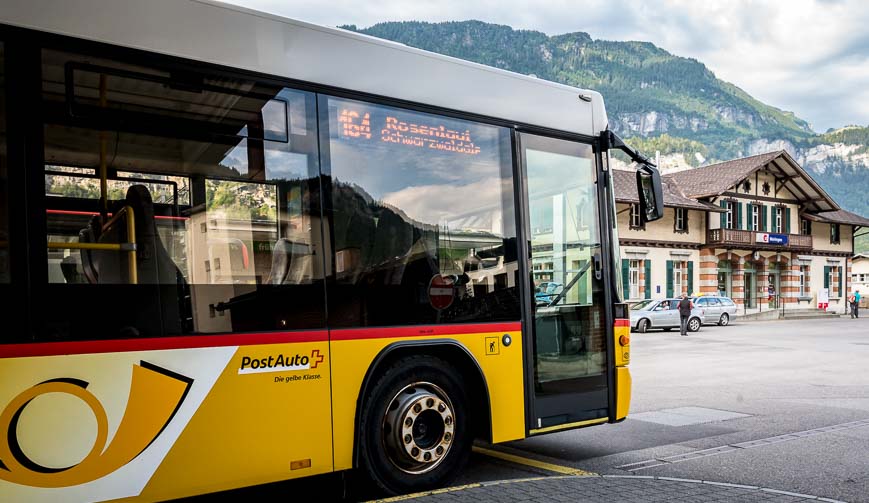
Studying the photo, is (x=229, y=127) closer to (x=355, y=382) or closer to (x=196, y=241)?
(x=196, y=241)

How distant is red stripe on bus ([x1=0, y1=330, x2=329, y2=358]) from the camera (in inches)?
150

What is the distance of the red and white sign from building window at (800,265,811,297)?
54988mm

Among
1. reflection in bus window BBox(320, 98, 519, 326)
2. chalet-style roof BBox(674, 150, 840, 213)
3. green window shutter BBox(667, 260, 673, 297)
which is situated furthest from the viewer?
chalet-style roof BBox(674, 150, 840, 213)

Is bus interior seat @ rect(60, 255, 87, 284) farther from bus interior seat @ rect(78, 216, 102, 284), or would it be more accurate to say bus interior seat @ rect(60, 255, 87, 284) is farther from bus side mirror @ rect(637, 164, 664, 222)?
bus side mirror @ rect(637, 164, 664, 222)

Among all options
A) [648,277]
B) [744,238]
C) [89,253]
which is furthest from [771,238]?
[89,253]

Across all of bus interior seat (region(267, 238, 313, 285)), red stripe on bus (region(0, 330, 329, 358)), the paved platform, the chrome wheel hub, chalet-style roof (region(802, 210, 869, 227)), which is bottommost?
the paved platform

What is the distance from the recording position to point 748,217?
49.2 meters

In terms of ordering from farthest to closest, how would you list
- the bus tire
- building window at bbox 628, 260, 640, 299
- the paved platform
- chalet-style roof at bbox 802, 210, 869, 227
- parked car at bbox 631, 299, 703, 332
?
1. chalet-style roof at bbox 802, 210, 869, 227
2. building window at bbox 628, 260, 640, 299
3. parked car at bbox 631, 299, 703, 332
4. the bus tire
5. the paved platform

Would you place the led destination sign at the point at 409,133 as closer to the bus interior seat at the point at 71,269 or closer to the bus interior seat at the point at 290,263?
the bus interior seat at the point at 290,263

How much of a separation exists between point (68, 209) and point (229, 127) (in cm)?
103

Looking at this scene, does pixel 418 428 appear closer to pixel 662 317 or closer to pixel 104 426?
pixel 104 426

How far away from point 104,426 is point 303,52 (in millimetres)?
2581

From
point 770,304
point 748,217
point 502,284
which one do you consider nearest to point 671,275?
point 748,217

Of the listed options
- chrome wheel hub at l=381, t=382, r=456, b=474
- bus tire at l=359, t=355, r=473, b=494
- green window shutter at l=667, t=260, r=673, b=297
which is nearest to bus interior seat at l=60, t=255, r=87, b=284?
bus tire at l=359, t=355, r=473, b=494
